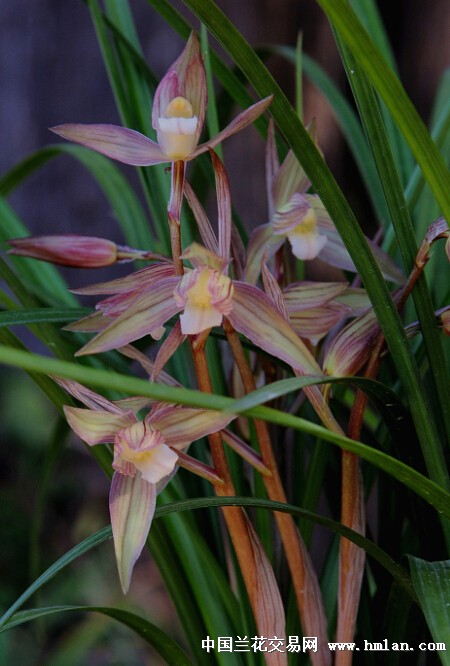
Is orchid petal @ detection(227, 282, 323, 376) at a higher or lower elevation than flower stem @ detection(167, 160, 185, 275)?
lower

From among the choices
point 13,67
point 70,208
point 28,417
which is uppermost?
point 13,67

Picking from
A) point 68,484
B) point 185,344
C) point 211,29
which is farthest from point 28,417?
point 211,29

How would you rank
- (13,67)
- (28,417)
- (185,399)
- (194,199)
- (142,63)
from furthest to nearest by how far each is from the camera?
(28,417), (13,67), (142,63), (194,199), (185,399)

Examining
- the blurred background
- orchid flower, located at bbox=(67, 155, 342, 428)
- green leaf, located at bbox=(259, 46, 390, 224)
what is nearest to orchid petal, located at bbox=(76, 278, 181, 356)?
orchid flower, located at bbox=(67, 155, 342, 428)

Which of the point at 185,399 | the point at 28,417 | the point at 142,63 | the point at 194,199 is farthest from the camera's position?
the point at 28,417

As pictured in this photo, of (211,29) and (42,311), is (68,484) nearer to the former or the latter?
(42,311)

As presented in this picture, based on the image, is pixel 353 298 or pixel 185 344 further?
pixel 185 344

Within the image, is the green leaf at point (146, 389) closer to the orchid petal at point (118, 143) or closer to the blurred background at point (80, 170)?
the orchid petal at point (118, 143)

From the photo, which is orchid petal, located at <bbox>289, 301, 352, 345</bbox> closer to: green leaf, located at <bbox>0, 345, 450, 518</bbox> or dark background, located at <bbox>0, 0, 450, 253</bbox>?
green leaf, located at <bbox>0, 345, 450, 518</bbox>
